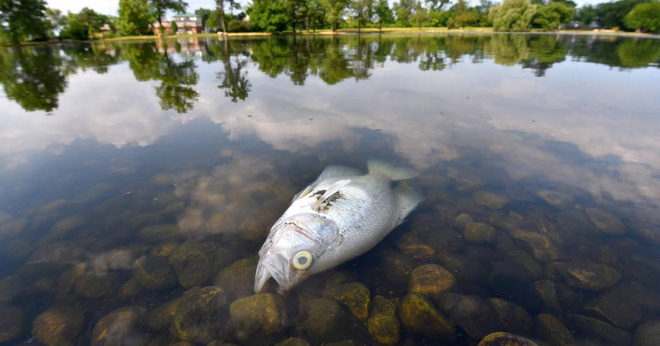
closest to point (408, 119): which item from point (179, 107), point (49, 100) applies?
point (179, 107)

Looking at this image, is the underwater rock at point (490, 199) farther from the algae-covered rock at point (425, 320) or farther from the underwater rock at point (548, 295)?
the algae-covered rock at point (425, 320)

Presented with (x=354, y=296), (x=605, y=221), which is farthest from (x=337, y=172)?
(x=605, y=221)

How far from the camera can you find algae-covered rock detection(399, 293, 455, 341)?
9.82ft

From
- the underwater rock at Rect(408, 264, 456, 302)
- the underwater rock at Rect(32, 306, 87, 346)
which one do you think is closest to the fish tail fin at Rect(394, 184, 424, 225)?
the underwater rock at Rect(408, 264, 456, 302)

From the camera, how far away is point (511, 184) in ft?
17.3

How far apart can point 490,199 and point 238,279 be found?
418cm

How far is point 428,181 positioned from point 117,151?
6665mm

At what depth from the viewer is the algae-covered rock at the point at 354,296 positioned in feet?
10.7

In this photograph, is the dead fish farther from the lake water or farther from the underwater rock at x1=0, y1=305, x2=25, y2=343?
the underwater rock at x1=0, y1=305, x2=25, y2=343

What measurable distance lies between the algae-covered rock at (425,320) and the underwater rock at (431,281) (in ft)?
0.79

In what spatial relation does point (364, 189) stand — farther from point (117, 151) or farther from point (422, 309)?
point (117, 151)

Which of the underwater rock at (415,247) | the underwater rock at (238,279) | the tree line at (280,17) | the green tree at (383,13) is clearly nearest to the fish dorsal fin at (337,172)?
the underwater rock at (415,247)

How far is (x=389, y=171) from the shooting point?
5309 millimetres

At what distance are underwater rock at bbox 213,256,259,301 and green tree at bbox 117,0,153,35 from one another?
7815 cm
